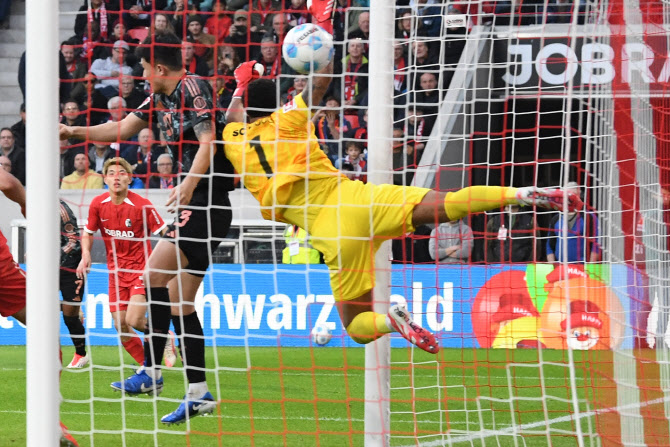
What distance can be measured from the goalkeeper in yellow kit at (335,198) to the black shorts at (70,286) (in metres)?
1.99

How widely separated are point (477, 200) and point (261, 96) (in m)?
1.36

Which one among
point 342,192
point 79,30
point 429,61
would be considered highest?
point 79,30

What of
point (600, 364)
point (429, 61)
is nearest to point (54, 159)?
point (600, 364)

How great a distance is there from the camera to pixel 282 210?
17.1ft

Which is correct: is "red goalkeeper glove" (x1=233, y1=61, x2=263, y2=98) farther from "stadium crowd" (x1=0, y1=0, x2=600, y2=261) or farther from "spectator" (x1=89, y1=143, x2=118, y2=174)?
"spectator" (x1=89, y1=143, x2=118, y2=174)

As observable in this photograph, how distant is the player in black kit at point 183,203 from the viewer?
5.37 metres

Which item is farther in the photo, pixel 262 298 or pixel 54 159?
pixel 262 298

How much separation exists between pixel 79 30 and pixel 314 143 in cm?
890

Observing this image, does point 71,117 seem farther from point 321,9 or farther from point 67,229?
point 321,9

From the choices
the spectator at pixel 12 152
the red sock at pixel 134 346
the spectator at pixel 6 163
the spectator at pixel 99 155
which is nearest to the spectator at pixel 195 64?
the spectator at pixel 99 155

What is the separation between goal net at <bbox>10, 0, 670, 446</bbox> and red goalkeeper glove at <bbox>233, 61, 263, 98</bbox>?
180 mm

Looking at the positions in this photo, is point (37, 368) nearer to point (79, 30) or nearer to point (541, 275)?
point (541, 275)

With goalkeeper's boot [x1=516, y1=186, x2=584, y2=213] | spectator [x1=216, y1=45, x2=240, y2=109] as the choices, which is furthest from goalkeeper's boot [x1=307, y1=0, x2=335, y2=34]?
spectator [x1=216, y1=45, x2=240, y2=109]

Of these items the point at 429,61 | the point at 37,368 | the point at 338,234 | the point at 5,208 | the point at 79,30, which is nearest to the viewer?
the point at 37,368
